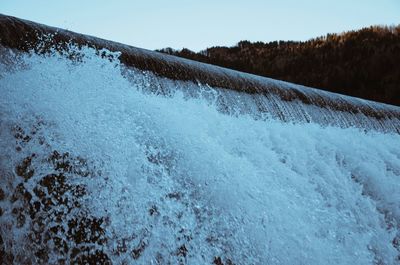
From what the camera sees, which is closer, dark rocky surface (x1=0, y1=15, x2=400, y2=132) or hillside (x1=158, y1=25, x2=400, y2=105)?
dark rocky surface (x1=0, y1=15, x2=400, y2=132)

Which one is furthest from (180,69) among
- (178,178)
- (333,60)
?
(333,60)

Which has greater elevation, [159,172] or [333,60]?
[333,60]

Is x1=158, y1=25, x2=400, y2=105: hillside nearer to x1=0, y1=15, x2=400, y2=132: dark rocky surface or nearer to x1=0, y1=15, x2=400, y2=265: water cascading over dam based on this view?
x1=0, y1=15, x2=400, y2=132: dark rocky surface

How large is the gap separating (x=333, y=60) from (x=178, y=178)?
814cm

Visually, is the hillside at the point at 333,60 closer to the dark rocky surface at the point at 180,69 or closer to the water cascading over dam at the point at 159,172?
the dark rocky surface at the point at 180,69

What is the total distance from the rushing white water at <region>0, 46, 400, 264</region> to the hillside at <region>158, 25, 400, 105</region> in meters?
5.63

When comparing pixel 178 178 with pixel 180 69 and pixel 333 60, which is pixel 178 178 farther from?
pixel 333 60

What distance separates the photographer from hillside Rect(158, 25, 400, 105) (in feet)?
27.9

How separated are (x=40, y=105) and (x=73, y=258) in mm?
866

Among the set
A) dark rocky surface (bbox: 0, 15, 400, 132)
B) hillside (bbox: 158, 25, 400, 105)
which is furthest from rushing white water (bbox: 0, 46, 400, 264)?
hillside (bbox: 158, 25, 400, 105)

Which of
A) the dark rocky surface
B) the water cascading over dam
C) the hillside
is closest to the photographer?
the water cascading over dam

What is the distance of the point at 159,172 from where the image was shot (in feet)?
7.49

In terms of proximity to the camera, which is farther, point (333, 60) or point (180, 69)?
point (333, 60)

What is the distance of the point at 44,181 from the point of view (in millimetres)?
1898
